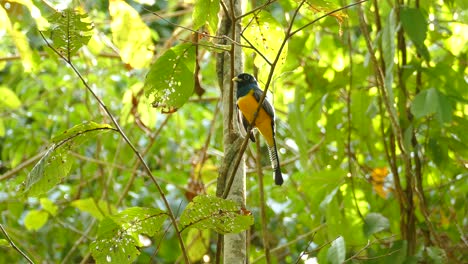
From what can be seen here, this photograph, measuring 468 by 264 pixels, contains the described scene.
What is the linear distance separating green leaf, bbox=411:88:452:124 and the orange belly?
0.51 meters

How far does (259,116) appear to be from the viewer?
2.46 m

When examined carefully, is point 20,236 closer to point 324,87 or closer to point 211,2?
point 324,87

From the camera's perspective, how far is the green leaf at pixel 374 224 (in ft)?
7.77

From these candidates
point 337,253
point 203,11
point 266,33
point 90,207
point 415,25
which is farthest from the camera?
point 90,207

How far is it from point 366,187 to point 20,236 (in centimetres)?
215

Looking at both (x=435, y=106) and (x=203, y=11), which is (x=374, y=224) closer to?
(x=435, y=106)

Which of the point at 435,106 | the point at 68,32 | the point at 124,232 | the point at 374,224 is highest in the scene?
the point at 68,32

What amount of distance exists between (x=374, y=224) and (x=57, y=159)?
131 cm

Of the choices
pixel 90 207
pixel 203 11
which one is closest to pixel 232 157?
pixel 203 11

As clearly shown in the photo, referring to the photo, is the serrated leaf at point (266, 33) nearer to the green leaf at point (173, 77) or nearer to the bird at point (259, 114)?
the green leaf at point (173, 77)

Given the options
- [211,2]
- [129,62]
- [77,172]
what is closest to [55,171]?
[211,2]

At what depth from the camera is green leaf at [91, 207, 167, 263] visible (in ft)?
4.63

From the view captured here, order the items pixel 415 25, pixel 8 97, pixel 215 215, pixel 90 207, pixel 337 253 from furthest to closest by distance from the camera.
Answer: pixel 8 97
pixel 90 207
pixel 415 25
pixel 337 253
pixel 215 215

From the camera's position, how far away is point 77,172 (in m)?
5.13
